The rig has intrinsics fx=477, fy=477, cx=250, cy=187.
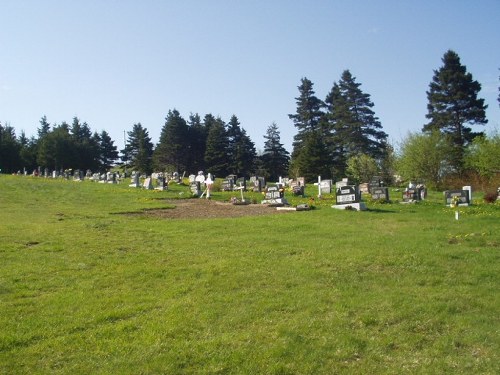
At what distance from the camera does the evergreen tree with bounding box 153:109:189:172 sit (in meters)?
73.6

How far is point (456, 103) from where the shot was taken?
53.7m

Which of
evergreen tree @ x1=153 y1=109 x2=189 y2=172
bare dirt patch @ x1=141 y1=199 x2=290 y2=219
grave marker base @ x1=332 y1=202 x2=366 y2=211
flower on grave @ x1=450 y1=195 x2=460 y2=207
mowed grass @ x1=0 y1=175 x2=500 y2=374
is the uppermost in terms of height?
evergreen tree @ x1=153 y1=109 x2=189 y2=172

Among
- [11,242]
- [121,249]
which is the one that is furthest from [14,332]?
[11,242]

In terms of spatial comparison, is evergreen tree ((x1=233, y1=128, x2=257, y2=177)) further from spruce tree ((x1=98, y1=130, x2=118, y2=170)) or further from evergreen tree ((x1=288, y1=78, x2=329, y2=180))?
spruce tree ((x1=98, y1=130, x2=118, y2=170))

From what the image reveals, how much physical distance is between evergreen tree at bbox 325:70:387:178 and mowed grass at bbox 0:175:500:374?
52.4m

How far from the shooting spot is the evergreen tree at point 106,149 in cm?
8544

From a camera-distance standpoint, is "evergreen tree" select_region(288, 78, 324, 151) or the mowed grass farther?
"evergreen tree" select_region(288, 78, 324, 151)

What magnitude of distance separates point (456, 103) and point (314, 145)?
16.5 m

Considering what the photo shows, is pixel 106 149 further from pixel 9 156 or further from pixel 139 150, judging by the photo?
pixel 9 156

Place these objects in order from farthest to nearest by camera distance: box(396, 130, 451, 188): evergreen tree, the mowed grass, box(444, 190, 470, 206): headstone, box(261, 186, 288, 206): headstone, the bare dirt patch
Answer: box(396, 130, 451, 188): evergreen tree
box(261, 186, 288, 206): headstone
box(444, 190, 470, 206): headstone
the bare dirt patch
the mowed grass

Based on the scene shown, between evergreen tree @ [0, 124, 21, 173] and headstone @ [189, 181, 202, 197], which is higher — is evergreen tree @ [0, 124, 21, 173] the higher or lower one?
the higher one

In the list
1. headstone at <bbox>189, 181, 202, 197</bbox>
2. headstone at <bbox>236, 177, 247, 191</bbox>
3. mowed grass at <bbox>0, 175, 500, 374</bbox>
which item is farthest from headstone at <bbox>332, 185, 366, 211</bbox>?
headstone at <bbox>236, 177, 247, 191</bbox>

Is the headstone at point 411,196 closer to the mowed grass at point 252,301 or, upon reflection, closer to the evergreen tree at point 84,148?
the mowed grass at point 252,301

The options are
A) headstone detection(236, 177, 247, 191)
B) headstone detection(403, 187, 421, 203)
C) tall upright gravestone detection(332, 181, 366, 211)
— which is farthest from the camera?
headstone detection(236, 177, 247, 191)
